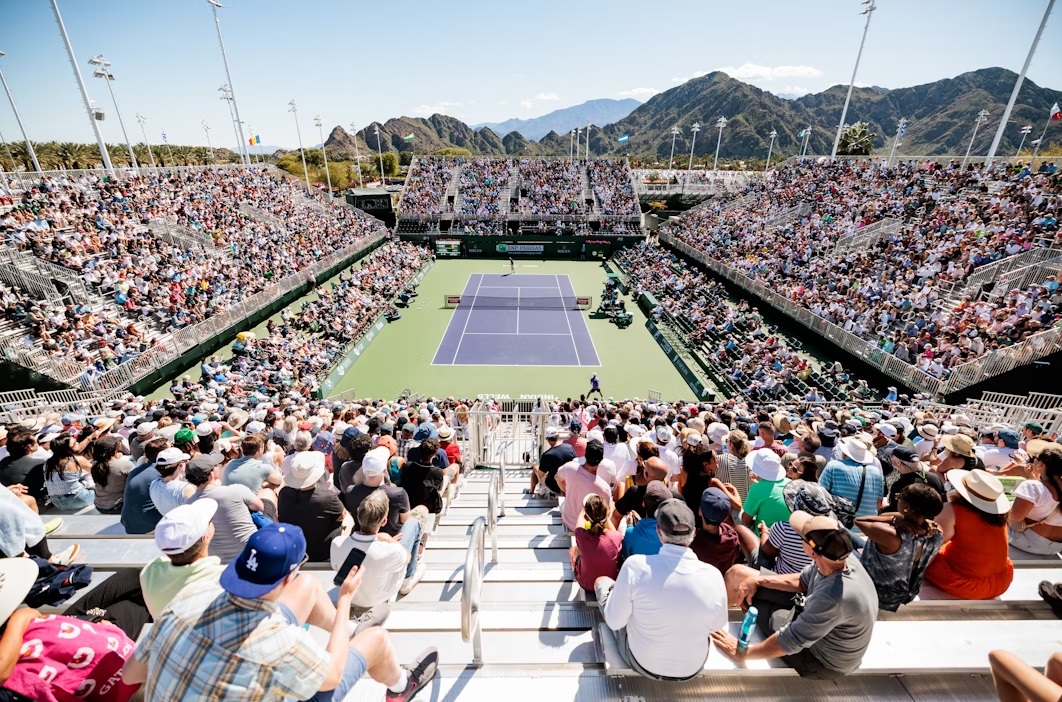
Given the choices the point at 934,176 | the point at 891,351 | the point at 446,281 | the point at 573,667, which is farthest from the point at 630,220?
the point at 573,667

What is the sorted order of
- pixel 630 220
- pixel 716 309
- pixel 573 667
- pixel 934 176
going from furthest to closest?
1. pixel 630 220
2. pixel 934 176
3. pixel 716 309
4. pixel 573 667

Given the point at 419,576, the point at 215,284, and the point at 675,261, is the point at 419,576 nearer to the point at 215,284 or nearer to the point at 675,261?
the point at 215,284

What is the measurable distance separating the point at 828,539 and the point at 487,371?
18.8 metres

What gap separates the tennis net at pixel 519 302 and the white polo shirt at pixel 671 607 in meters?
27.6

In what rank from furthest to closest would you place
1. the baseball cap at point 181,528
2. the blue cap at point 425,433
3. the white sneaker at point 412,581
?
the blue cap at point 425,433
the white sneaker at point 412,581
the baseball cap at point 181,528

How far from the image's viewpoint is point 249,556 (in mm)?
2082

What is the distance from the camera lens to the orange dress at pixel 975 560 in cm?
363

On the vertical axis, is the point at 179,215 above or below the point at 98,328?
above

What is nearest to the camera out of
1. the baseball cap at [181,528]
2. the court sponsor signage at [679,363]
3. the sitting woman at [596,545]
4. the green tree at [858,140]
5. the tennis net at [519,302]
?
the baseball cap at [181,528]

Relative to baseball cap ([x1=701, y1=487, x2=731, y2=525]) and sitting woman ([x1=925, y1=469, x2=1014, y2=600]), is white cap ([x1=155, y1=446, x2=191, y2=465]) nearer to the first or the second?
baseball cap ([x1=701, y1=487, x2=731, y2=525])

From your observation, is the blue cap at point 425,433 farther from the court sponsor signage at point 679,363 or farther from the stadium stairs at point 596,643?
the court sponsor signage at point 679,363

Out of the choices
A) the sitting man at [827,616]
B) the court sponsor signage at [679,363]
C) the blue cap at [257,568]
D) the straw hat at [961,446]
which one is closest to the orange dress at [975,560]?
the sitting man at [827,616]

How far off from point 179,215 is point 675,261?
30.6 metres

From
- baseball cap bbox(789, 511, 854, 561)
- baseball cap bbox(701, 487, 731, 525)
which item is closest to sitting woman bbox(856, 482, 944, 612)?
baseball cap bbox(789, 511, 854, 561)
